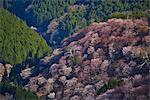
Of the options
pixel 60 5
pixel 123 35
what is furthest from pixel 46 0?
pixel 123 35

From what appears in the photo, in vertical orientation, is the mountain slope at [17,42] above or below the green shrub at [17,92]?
above

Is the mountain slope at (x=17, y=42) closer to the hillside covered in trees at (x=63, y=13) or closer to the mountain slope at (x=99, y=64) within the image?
the hillside covered in trees at (x=63, y=13)

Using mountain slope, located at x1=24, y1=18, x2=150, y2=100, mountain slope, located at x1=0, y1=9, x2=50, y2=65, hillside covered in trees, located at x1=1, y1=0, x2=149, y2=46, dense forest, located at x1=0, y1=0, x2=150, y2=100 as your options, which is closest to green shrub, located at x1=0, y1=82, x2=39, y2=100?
dense forest, located at x1=0, y1=0, x2=150, y2=100

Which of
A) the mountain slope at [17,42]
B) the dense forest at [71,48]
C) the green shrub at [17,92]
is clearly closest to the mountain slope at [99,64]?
the dense forest at [71,48]

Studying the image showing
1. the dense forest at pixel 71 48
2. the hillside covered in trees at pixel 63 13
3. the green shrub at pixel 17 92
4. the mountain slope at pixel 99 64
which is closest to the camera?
the mountain slope at pixel 99 64

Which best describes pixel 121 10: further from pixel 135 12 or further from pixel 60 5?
pixel 60 5

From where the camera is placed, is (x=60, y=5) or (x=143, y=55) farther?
(x=60, y=5)

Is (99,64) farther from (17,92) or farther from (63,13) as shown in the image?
(17,92)
